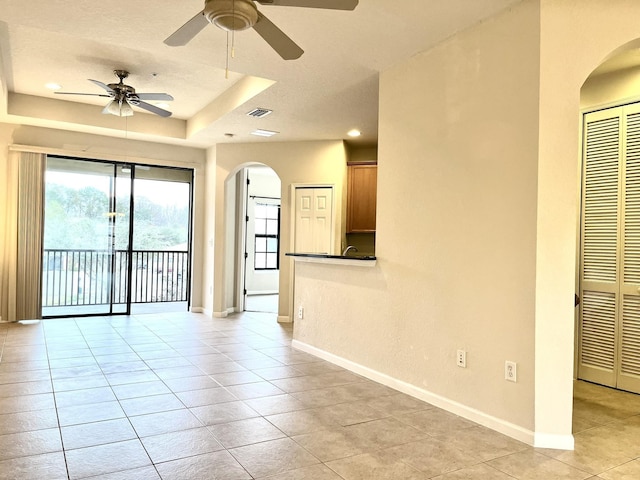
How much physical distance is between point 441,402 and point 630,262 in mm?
1919

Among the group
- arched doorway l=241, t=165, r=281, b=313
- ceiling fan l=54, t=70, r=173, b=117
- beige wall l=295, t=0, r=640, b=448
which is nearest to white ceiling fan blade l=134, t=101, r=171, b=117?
ceiling fan l=54, t=70, r=173, b=117

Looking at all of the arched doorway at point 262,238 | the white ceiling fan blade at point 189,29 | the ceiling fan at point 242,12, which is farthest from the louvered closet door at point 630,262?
the arched doorway at point 262,238

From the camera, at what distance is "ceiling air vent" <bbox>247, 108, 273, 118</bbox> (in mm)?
5268

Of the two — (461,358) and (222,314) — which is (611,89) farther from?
(222,314)

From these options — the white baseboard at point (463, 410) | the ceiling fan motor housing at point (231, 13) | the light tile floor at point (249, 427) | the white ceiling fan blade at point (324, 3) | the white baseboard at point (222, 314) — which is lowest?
the white baseboard at point (222, 314)

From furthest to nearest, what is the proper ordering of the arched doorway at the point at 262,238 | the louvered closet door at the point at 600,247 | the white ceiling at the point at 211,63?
1. the arched doorway at the point at 262,238
2. the louvered closet door at the point at 600,247
3. the white ceiling at the point at 211,63

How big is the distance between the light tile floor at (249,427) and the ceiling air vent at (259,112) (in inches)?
109

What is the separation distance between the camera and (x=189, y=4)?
9.64ft

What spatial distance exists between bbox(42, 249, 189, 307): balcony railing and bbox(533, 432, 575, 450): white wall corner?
6313 millimetres

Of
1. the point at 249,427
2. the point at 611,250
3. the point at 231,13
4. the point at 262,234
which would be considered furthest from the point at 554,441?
the point at 262,234

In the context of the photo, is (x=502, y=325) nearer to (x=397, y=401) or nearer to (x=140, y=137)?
(x=397, y=401)

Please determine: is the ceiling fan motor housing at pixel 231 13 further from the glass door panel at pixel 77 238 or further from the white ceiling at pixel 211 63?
the glass door panel at pixel 77 238

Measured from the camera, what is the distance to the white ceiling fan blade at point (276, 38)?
99.4 inches

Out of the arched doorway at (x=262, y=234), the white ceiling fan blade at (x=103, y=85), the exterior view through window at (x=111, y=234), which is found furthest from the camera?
the arched doorway at (x=262, y=234)
